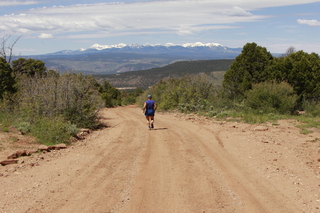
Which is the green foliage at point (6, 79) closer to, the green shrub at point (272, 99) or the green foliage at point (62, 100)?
the green foliage at point (62, 100)

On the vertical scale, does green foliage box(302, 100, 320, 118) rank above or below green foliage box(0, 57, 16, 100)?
below

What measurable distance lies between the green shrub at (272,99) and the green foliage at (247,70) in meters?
4.49

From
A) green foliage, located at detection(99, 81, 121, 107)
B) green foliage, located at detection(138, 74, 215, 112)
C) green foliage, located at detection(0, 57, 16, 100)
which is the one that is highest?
green foliage, located at detection(0, 57, 16, 100)

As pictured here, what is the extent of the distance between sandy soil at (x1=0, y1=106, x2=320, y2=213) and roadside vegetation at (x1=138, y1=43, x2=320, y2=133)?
18.2ft

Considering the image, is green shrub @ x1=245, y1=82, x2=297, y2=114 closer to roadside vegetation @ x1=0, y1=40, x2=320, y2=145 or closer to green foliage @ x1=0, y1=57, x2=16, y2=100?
roadside vegetation @ x1=0, y1=40, x2=320, y2=145

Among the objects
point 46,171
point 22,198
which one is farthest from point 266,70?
point 22,198

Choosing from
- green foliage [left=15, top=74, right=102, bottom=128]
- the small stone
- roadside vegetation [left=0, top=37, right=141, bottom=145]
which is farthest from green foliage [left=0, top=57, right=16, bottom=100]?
the small stone

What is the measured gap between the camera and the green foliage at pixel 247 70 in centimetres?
2454

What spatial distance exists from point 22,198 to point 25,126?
7678 millimetres

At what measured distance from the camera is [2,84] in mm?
21172

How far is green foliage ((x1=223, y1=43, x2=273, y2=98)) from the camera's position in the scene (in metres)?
24.5

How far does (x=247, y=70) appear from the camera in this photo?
2516 cm

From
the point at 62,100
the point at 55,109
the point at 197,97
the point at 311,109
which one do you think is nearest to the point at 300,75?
the point at 311,109

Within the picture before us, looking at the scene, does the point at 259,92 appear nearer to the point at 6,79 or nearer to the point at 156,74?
the point at 6,79
